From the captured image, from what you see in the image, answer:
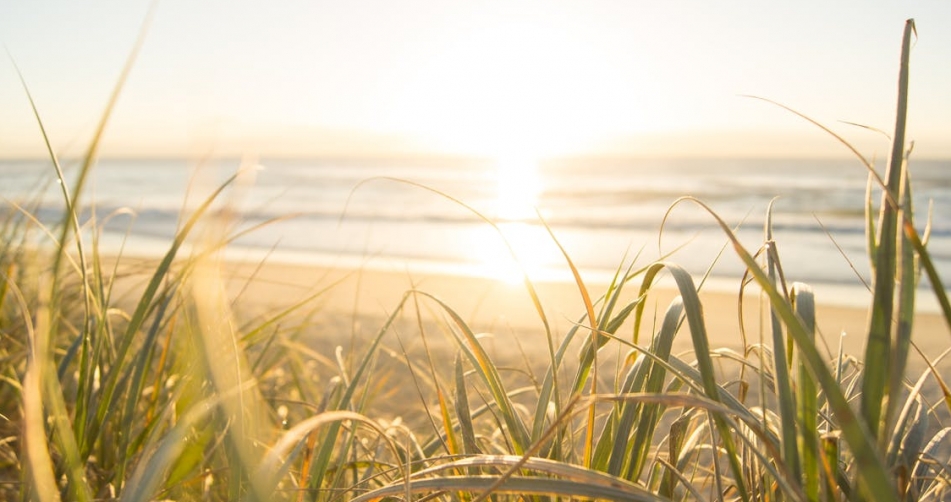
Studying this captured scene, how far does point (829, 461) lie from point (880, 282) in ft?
0.72

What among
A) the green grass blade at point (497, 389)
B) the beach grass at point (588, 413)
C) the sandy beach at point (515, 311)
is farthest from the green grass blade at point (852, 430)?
the sandy beach at point (515, 311)

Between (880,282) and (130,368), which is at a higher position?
(880,282)

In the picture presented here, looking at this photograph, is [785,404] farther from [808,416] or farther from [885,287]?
[885,287]

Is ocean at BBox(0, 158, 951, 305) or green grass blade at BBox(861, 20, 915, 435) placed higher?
green grass blade at BBox(861, 20, 915, 435)

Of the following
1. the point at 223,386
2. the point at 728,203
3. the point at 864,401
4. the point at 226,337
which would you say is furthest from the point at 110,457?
the point at 728,203

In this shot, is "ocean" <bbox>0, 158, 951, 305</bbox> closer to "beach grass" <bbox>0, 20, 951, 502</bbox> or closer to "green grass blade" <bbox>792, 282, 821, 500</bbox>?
"beach grass" <bbox>0, 20, 951, 502</bbox>

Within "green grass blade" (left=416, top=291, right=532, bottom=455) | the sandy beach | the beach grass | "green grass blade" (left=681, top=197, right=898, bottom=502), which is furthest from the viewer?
the sandy beach

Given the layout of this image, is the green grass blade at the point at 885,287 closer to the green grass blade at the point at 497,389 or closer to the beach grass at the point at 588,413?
the beach grass at the point at 588,413

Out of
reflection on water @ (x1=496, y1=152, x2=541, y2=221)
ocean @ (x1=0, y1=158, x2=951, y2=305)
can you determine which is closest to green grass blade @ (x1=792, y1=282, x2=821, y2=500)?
ocean @ (x1=0, y1=158, x2=951, y2=305)

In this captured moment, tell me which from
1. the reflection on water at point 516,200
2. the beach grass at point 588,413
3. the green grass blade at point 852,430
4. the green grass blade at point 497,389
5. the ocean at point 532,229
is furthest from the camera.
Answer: the reflection on water at point 516,200

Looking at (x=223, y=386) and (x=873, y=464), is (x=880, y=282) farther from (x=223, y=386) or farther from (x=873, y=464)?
(x=223, y=386)

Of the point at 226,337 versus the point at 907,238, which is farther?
the point at 226,337

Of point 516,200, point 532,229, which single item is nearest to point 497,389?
point 532,229

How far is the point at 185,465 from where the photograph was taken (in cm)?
141
